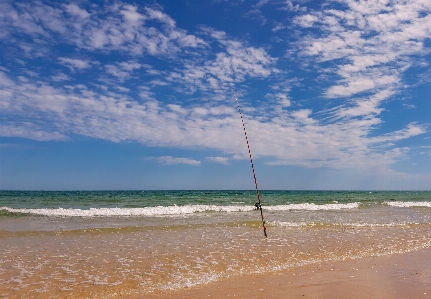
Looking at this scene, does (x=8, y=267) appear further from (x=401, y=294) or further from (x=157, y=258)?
(x=401, y=294)

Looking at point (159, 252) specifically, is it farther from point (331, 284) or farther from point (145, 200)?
point (145, 200)

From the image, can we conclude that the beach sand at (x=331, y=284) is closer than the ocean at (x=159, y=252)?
Yes

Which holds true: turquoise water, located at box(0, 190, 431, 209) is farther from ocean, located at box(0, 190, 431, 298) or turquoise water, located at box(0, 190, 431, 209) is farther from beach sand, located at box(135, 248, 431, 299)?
beach sand, located at box(135, 248, 431, 299)

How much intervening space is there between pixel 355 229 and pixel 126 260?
33.1 feet

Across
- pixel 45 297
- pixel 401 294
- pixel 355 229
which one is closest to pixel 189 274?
pixel 45 297

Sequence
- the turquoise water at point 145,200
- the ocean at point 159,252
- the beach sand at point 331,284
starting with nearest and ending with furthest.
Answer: the beach sand at point 331,284 → the ocean at point 159,252 → the turquoise water at point 145,200

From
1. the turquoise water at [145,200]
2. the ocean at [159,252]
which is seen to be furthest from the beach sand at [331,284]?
the turquoise water at [145,200]

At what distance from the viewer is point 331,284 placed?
19.7 ft

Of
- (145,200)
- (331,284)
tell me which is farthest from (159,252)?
(145,200)

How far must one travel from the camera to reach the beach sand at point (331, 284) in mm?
5441

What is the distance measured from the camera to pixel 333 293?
547 centimetres

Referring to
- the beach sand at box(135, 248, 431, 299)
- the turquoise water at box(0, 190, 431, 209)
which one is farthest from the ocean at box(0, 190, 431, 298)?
the turquoise water at box(0, 190, 431, 209)

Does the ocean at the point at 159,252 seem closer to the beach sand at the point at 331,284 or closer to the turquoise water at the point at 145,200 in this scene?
the beach sand at the point at 331,284

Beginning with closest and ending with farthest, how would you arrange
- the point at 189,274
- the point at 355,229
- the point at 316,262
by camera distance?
the point at 189,274
the point at 316,262
the point at 355,229
